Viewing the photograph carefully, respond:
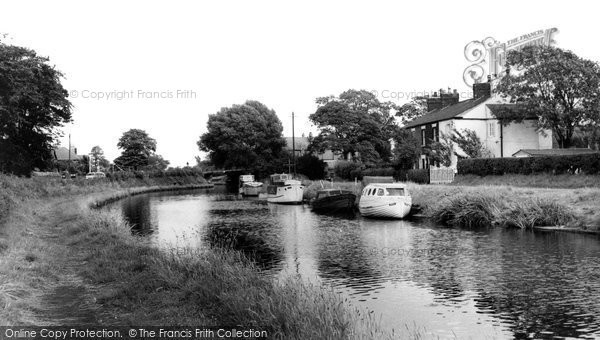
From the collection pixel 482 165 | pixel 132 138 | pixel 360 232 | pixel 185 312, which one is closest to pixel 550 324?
pixel 185 312

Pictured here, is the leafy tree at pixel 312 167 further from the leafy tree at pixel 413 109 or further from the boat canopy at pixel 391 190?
the boat canopy at pixel 391 190

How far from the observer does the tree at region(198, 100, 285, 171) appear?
102062 millimetres

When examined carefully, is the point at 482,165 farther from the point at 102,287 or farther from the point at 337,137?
the point at 102,287

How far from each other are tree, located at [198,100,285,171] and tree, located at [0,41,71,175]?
5039cm

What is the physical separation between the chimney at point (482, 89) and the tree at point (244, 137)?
45.6 metres

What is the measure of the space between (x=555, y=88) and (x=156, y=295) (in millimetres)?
48492

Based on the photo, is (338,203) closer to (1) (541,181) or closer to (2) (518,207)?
(1) (541,181)

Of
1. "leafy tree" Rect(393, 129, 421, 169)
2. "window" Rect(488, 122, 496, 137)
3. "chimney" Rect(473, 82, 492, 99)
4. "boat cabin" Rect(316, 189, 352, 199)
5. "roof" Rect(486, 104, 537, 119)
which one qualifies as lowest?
"boat cabin" Rect(316, 189, 352, 199)

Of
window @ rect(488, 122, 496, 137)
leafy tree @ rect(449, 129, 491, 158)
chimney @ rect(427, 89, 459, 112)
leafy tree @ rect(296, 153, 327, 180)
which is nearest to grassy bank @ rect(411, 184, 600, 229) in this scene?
leafy tree @ rect(449, 129, 491, 158)

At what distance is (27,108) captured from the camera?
155ft

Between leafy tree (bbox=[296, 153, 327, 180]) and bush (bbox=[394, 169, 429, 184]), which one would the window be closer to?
bush (bbox=[394, 169, 429, 184])

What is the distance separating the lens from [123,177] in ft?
306

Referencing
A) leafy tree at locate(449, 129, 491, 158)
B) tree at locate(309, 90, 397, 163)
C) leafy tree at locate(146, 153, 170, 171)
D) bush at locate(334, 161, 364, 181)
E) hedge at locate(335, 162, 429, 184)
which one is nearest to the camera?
leafy tree at locate(449, 129, 491, 158)

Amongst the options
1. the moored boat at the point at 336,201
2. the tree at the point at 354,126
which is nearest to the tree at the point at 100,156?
the tree at the point at 354,126
